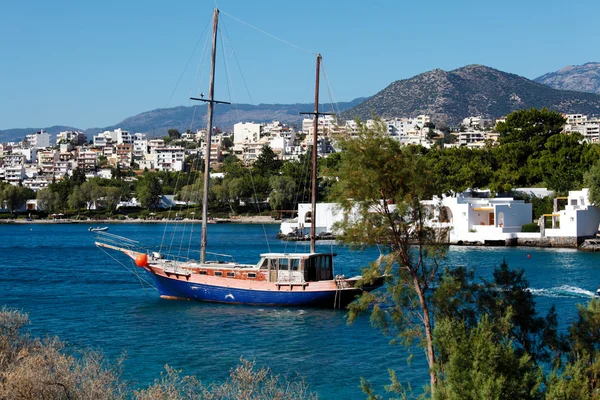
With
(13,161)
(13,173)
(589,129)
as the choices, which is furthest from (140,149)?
(589,129)

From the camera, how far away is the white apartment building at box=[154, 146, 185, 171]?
15338 centimetres

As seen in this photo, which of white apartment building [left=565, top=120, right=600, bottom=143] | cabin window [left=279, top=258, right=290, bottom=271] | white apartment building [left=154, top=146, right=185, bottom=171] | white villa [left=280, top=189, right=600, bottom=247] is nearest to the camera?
cabin window [left=279, top=258, right=290, bottom=271]

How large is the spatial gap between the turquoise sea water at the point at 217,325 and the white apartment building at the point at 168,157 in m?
111

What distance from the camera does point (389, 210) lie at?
43.5 feet

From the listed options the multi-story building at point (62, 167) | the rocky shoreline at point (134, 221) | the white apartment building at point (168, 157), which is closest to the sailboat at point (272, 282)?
the rocky shoreline at point (134, 221)

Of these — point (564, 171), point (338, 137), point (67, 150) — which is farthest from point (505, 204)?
point (67, 150)

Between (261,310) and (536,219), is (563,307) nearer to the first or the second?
(261,310)

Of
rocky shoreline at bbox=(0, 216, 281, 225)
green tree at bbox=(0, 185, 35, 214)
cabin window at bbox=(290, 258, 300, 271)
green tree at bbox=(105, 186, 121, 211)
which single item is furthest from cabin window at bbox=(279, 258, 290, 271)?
green tree at bbox=(0, 185, 35, 214)

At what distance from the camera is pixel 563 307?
25750 millimetres

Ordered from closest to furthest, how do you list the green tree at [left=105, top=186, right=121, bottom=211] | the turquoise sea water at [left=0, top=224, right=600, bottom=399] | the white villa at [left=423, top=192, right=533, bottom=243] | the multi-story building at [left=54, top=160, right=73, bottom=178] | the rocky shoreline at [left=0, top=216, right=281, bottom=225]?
the turquoise sea water at [left=0, top=224, right=600, bottom=399]
the white villa at [left=423, top=192, right=533, bottom=243]
the rocky shoreline at [left=0, top=216, right=281, bottom=225]
the green tree at [left=105, top=186, right=121, bottom=211]
the multi-story building at [left=54, top=160, right=73, bottom=178]

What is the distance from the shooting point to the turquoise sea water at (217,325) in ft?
61.6

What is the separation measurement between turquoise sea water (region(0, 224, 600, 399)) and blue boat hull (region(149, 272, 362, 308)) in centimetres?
36

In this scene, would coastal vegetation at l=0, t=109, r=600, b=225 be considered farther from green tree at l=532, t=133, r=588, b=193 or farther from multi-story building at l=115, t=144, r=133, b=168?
multi-story building at l=115, t=144, r=133, b=168

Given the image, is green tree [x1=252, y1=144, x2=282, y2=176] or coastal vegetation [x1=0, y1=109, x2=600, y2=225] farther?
green tree [x1=252, y1=144, x2=282, y2=176]
